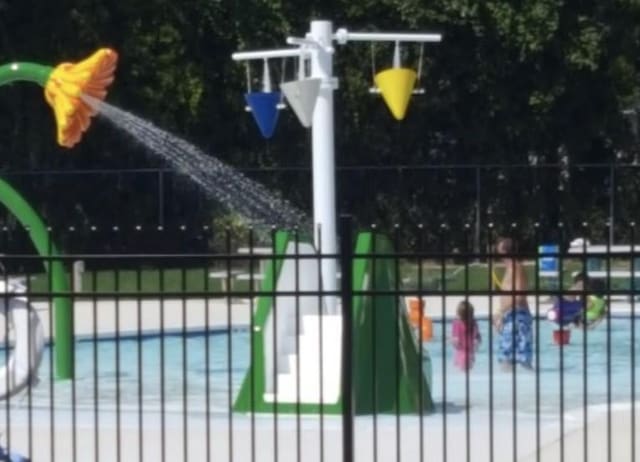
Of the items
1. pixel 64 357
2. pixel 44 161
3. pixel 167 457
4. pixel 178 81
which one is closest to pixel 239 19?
pixel 178 81

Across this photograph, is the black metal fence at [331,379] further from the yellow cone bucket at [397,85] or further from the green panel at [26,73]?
the yellow cone bucket at [397,85]

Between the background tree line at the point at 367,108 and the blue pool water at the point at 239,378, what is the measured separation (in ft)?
35.8

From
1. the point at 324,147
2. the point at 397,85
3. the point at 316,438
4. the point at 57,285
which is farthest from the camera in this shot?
the point at 397,85

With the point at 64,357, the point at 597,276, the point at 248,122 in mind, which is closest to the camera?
the point at 64,357

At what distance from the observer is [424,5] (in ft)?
114

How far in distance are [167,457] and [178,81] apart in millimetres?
22271

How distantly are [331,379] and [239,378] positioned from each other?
13.4ft

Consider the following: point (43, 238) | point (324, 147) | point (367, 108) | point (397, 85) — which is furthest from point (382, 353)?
point (367, 108)

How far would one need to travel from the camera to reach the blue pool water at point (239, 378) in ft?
47.4

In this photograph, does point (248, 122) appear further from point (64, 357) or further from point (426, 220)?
point (64, 357)

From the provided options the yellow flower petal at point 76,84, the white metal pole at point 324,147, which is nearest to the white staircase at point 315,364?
the white metal pole at point 324,147

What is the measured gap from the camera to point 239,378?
17672mm

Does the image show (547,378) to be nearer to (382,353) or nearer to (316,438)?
(382,353)

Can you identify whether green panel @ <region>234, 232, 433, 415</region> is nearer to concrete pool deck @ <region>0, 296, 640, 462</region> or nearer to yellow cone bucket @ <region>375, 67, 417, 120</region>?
concrete pool deck @ <region>0, 296, 640, 462</region>
